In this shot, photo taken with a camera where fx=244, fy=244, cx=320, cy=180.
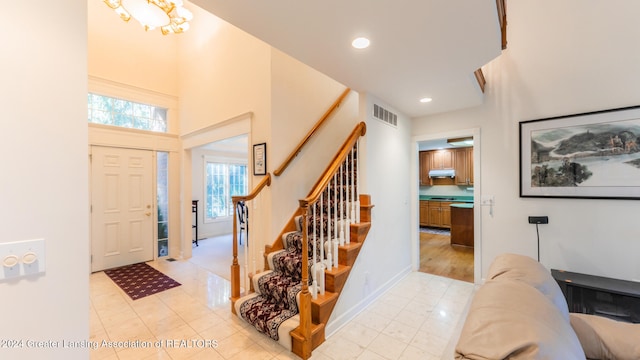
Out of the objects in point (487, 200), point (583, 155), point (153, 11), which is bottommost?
point (487, 200)

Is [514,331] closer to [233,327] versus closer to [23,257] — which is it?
[23,257]

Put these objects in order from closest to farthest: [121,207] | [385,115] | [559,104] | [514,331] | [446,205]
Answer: [514,331] < [559,104] < [385,115] < [121,207] < [446,205]

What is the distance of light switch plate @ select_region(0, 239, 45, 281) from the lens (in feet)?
2.78

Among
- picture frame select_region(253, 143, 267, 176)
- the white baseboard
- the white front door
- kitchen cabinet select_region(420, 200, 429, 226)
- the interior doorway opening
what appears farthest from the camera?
kitchen cabinet select_region(420, 200, 429, 226)

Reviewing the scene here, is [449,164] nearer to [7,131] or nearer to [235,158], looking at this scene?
[235,158]

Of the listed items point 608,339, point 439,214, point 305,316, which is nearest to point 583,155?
point 608,339

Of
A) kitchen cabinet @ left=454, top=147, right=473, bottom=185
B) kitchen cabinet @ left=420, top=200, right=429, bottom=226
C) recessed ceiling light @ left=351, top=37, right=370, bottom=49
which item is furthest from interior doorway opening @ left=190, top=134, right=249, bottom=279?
kitchen cabinet @ left=454, top=147, right=473, bottom=185

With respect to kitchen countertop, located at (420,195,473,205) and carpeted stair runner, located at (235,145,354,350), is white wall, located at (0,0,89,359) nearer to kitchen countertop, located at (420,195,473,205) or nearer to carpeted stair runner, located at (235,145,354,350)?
carpeted stair runner, located at (235,145,354,350)

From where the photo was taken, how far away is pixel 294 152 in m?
3.19

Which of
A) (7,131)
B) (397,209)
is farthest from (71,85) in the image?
(397,209)

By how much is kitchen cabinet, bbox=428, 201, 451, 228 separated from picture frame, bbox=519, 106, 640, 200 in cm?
427

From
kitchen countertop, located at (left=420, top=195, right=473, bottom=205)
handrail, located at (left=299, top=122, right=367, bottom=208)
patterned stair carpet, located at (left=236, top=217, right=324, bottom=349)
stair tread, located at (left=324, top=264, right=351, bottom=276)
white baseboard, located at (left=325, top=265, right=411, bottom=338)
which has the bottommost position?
white baseboard, located at (left=325, top=265, right=411, bottom=338)

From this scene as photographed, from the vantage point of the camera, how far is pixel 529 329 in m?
0.79

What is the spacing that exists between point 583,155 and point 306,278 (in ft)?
11.0
